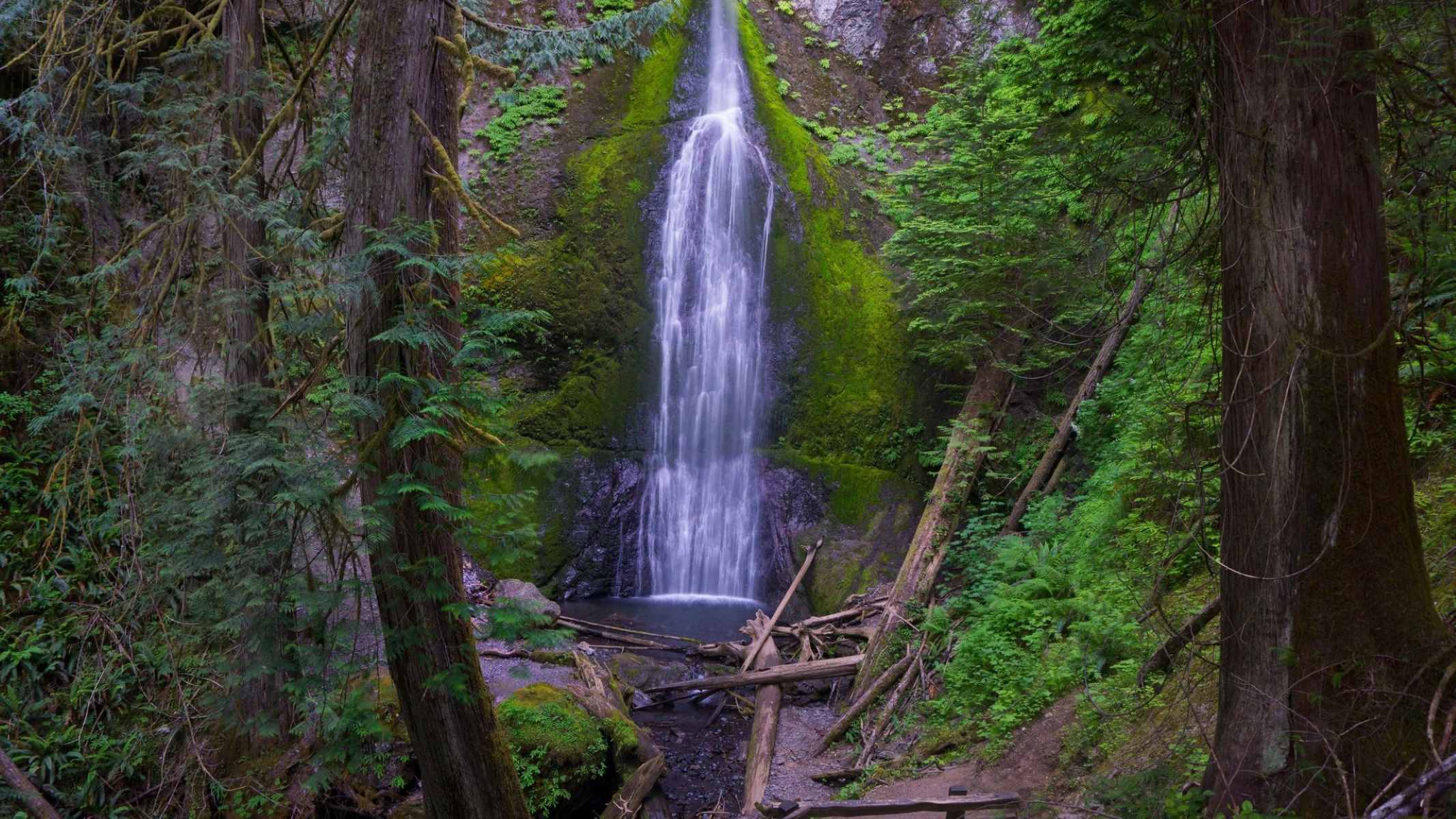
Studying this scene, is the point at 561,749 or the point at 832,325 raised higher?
the point at 832,325

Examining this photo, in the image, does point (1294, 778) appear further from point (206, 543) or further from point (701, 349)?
point (701, 349)

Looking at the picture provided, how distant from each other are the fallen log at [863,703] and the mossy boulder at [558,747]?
2.04m

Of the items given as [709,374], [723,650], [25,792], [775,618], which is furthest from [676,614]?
[25,792]

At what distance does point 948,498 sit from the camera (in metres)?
11.1

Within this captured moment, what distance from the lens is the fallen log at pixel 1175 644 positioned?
4.62 m

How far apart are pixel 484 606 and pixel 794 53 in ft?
57.1

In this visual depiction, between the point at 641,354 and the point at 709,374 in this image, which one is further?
the point at 641,354

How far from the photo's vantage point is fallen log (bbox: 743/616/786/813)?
7.87 m

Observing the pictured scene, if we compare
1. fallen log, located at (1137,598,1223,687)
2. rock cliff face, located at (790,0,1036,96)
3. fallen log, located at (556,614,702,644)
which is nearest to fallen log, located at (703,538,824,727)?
fallen log, located at (556,614,702,644)

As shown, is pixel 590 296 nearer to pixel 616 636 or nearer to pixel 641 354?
pixel 641 354

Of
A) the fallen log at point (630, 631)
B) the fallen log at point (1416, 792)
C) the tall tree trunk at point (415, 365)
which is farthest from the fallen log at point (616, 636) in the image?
the fallen log at point (1416, 792)

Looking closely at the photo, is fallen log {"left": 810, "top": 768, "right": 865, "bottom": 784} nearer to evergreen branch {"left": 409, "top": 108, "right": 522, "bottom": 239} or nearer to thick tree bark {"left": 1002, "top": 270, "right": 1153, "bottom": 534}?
thick tree bark {"left": 1002, "top": 270, "right": 1153, "bottom": 534}

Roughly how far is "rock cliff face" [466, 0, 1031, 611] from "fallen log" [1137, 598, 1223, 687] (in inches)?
264

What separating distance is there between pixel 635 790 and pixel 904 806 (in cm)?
291
